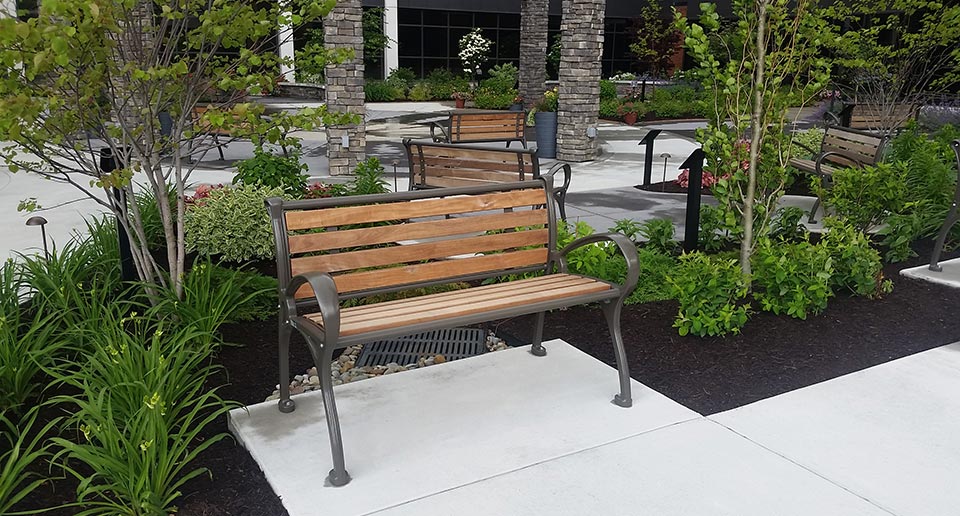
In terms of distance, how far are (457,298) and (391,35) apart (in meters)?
28.9

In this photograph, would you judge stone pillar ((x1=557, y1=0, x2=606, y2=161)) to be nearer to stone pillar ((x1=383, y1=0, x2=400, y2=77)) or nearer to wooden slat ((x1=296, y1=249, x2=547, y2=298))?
wooden slat ((x1=296, y1=249, x2=547, y2=298))

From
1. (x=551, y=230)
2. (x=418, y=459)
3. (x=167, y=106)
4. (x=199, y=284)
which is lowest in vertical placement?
(x=418, y=459)

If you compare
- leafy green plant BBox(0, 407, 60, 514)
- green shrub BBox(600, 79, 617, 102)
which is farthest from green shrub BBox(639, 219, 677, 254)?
green shrub BBox(600, 79, 617, 102)

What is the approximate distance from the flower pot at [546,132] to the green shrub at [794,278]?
876cm

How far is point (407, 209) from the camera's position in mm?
4020

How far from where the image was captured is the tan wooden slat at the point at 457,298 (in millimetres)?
3652

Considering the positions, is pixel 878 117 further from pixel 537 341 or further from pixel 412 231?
pixel 412 231

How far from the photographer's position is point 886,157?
9461 millimetres

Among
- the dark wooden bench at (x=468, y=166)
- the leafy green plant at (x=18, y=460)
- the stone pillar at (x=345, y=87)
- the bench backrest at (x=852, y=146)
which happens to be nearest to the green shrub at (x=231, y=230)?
the dark wooden bench at (x=468, y=166)

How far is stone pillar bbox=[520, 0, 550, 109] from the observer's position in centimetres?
1895

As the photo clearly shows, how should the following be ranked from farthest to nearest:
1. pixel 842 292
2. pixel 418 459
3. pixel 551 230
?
pixel 842 292, pixel 551 230, pixel 418 459

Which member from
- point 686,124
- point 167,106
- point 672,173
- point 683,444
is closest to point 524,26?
point 686,124

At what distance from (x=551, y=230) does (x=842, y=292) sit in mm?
2681

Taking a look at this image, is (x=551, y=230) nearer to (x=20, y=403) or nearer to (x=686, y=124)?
(x=20, y=403)
